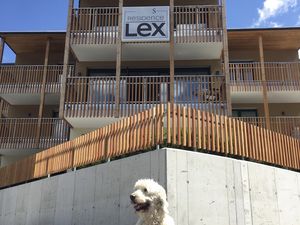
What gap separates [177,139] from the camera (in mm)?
8891

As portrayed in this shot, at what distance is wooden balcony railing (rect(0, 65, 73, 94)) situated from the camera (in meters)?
19.8

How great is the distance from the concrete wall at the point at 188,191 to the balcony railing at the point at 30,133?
23.9 feet

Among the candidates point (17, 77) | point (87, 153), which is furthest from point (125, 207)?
point (17, 77)

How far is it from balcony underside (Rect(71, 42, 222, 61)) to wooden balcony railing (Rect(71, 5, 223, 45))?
0.89ft

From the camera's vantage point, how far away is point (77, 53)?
18.2 m

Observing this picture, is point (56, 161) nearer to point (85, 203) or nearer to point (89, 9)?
point (85, 203)

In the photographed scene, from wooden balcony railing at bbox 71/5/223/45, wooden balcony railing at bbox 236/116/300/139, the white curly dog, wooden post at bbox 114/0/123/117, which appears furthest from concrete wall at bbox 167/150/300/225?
wooden balcony railing at bbox 236/116/300/139

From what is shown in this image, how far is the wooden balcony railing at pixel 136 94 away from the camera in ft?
52.6

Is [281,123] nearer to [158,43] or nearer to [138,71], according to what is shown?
[158,43]

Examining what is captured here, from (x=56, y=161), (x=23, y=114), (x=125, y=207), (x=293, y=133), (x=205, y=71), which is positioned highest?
(x=205, y=71)

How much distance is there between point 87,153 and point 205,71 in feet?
32.2

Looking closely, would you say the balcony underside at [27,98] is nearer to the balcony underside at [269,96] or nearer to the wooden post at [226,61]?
the wooden post at [226,61]

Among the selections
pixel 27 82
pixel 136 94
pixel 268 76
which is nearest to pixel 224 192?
pixel 136 94

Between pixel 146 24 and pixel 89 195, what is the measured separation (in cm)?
914
